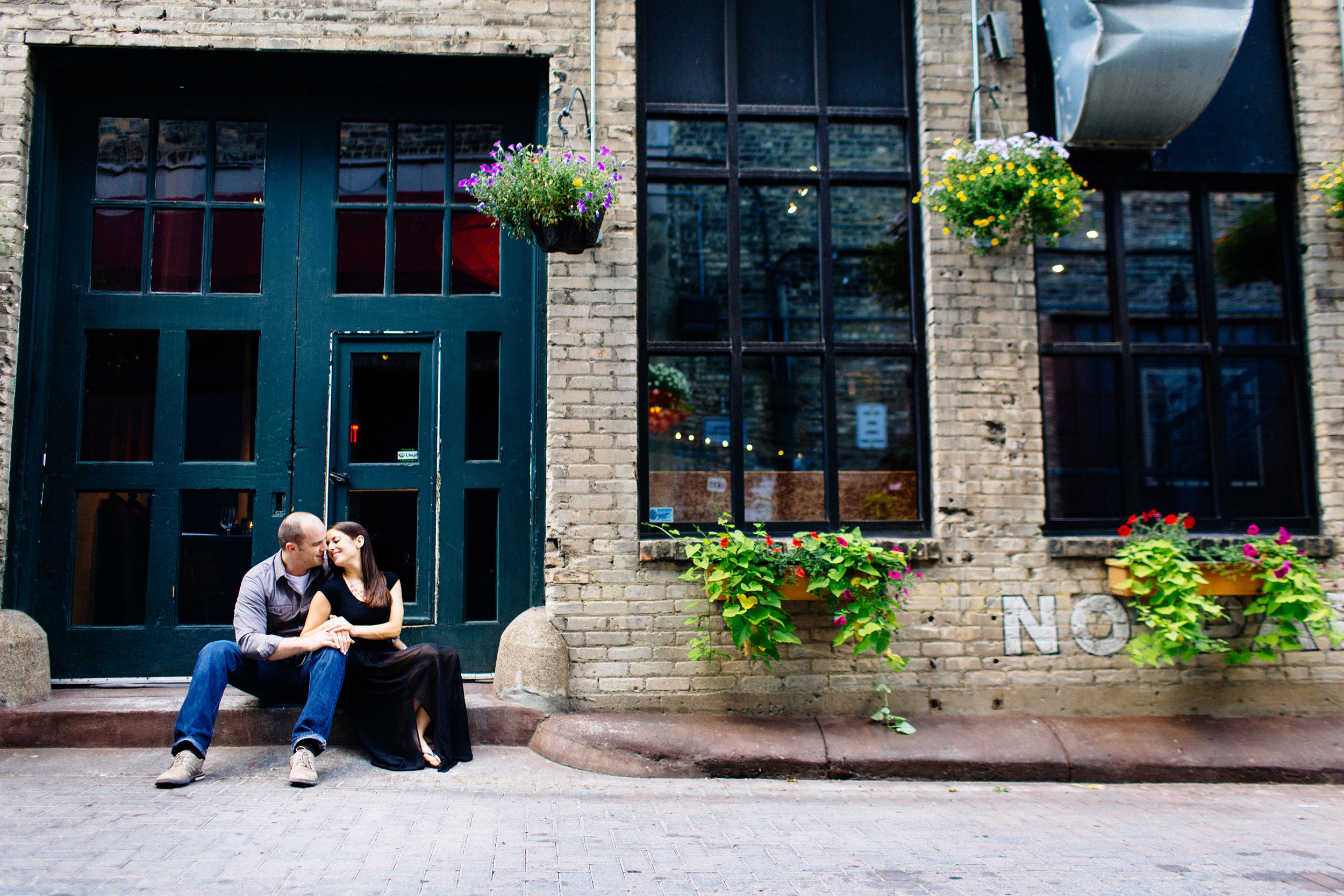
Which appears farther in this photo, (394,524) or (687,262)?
(687,262)

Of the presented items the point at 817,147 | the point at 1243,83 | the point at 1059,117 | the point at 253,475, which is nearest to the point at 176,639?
the point at 253,475

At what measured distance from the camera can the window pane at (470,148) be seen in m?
5.28

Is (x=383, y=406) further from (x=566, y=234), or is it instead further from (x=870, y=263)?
(x=870, y=263)

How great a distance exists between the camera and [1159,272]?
5.29 metres

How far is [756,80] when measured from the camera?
5.25m

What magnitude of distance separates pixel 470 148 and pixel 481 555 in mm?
2646

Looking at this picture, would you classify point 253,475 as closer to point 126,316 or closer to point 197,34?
point 126,316

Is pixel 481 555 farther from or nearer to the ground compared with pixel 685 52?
nearer to the ground

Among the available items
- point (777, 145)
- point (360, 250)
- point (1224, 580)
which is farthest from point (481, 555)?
point (1224, 580)

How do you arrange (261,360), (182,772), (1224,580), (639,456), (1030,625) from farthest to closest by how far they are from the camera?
(261,360), (639,456), (1030,625), (1224,580), (182,772)

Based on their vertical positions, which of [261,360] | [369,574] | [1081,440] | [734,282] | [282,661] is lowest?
[282,661]

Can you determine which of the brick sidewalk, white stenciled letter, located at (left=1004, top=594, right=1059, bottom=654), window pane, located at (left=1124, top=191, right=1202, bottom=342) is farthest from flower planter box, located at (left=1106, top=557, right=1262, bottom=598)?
window pane, located at (left=1124, top=191, right=1202, bottom=342)

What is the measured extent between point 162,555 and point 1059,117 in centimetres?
612

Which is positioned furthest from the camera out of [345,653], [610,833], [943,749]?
[943,749]
